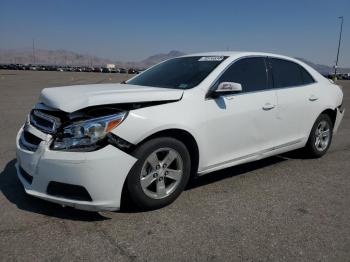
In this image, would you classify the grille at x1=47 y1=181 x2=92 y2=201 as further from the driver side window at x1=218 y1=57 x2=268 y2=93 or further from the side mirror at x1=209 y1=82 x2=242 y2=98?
the driver side window at x1=218 y1=57 x2=268 y2=93

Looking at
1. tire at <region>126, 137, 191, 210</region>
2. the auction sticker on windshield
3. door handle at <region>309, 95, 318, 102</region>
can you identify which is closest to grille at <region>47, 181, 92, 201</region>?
tire at <region>126, 137, 191, 210</region>

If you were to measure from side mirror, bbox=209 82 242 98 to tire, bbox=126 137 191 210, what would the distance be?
0.71 m

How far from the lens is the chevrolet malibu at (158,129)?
3.08m

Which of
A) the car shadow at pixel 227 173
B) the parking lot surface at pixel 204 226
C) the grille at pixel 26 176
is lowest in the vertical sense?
the car shadow at pixel 227 173

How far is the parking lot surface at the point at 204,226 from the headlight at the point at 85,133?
712mm

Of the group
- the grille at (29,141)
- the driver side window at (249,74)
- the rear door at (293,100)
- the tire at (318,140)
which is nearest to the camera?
the grille at (29,141)

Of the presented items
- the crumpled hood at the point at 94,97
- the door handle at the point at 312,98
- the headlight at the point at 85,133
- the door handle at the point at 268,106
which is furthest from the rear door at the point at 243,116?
the headlight at the point at 85,133

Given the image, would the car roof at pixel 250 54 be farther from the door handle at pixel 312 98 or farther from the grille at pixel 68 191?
the grille at pixel 68 191

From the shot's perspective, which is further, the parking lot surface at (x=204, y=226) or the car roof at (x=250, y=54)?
the car roof at (x=250, y=54)

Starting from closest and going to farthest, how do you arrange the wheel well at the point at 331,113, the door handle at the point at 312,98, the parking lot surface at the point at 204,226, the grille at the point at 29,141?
the parking lot surface at the point at 204,226 → the grille at the point at 29,141 → the door handle at the point at 312,98 → the wheel well at the point at 331,113

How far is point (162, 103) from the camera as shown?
3492 mm

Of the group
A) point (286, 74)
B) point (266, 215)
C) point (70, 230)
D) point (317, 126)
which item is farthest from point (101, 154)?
point (317, 126)

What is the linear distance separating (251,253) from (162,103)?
5.20 feet

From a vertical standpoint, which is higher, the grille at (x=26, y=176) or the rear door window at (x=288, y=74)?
the rear door window at (x=288, y=74)
